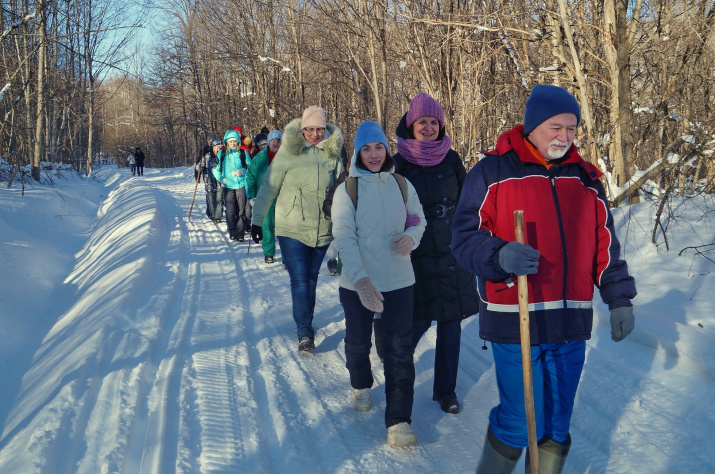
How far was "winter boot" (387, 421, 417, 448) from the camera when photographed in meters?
3.29

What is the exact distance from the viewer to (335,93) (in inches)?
794

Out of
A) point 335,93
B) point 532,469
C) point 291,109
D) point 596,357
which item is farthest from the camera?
point 335,93

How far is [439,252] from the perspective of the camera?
3818 millimetres

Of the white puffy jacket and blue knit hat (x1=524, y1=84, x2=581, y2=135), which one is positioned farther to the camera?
the white puffy jacket

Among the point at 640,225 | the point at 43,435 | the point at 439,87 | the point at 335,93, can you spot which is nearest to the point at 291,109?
the point at 335,93

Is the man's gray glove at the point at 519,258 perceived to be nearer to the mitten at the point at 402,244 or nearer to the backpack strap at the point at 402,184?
the mitten at the point at 402,244

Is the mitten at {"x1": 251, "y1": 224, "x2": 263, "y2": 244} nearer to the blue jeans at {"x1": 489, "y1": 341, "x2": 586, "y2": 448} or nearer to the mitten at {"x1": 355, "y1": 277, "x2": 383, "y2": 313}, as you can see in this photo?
the mitten at {"x1": 355, "y1": 277, "x2": 383, "y2": 313}

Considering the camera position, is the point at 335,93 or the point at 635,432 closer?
the point at 635,432

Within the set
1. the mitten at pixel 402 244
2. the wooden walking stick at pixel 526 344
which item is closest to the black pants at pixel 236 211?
the mitten at pixel 402 244

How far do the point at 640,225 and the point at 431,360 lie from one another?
4056 mm

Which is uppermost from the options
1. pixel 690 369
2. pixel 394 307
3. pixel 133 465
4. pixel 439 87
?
pixel 439 87

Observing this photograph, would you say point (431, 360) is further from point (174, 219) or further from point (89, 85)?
point (89, 85)

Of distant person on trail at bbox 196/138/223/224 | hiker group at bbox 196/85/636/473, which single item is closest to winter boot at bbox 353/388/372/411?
hiker group at bbox 196/85/636/473

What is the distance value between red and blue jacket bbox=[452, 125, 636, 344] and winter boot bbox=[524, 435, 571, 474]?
0.49 metres
